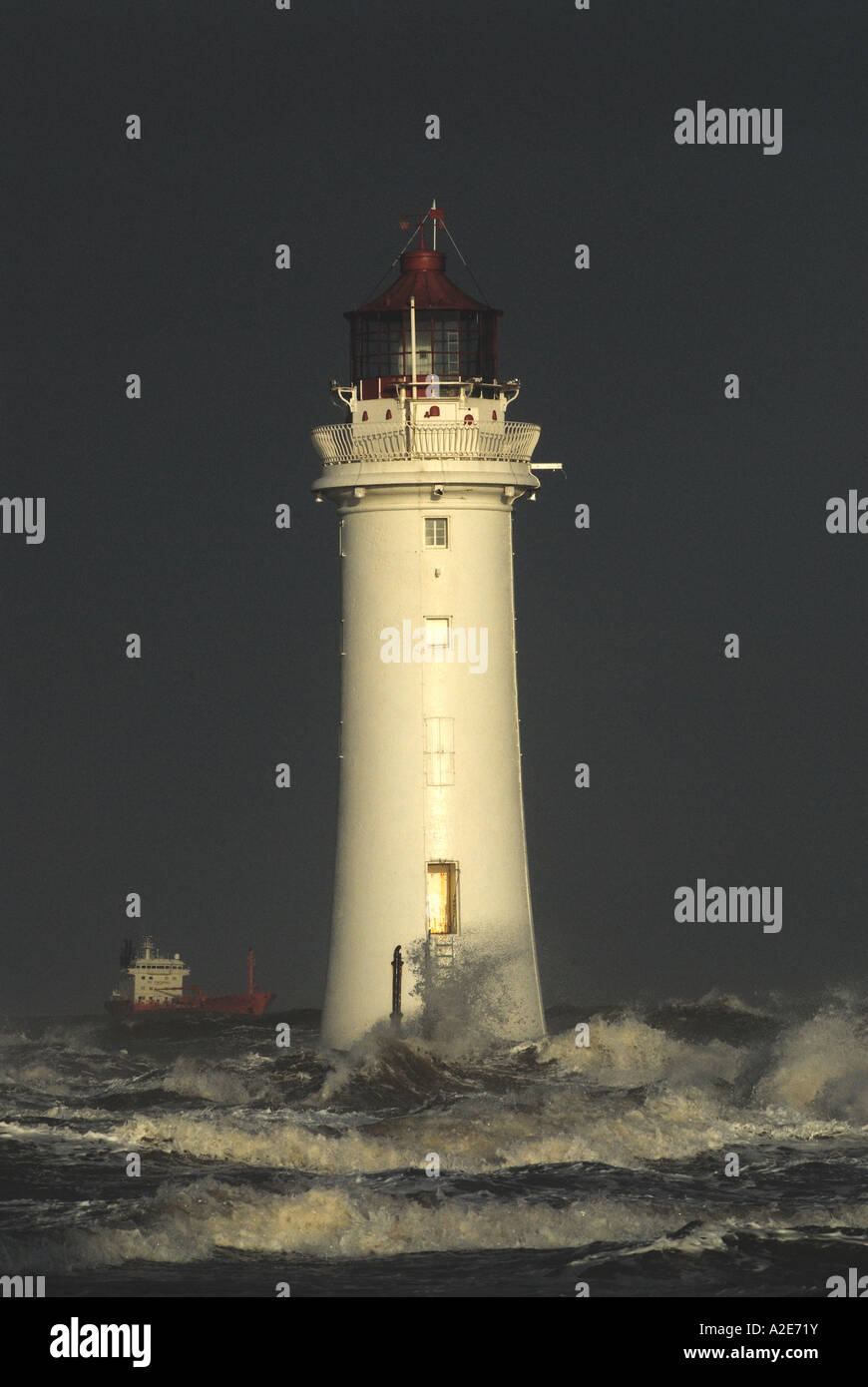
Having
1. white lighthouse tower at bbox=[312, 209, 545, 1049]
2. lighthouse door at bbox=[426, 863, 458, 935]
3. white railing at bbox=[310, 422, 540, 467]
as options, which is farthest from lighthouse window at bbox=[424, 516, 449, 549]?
lighthouse door at bbox=[426, 863, 458, 935]

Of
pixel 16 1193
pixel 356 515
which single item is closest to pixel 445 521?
pixel 356 515

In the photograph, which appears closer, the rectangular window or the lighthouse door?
the rectangular window

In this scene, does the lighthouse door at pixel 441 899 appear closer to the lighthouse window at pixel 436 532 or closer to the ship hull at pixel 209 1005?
the lighthouse window at pixel 436 532

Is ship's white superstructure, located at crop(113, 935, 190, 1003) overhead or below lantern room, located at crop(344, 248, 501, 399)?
below

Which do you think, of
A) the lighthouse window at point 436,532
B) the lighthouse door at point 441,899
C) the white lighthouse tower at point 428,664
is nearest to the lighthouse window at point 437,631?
the white lighthouse tower at point 428,664

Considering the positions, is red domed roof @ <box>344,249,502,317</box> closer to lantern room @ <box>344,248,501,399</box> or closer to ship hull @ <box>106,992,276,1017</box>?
lantern room @ <box>344,248,501,399</box>

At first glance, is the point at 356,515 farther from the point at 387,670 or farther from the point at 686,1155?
the point at 686,1155

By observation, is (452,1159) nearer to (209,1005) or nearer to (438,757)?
(438,757)
